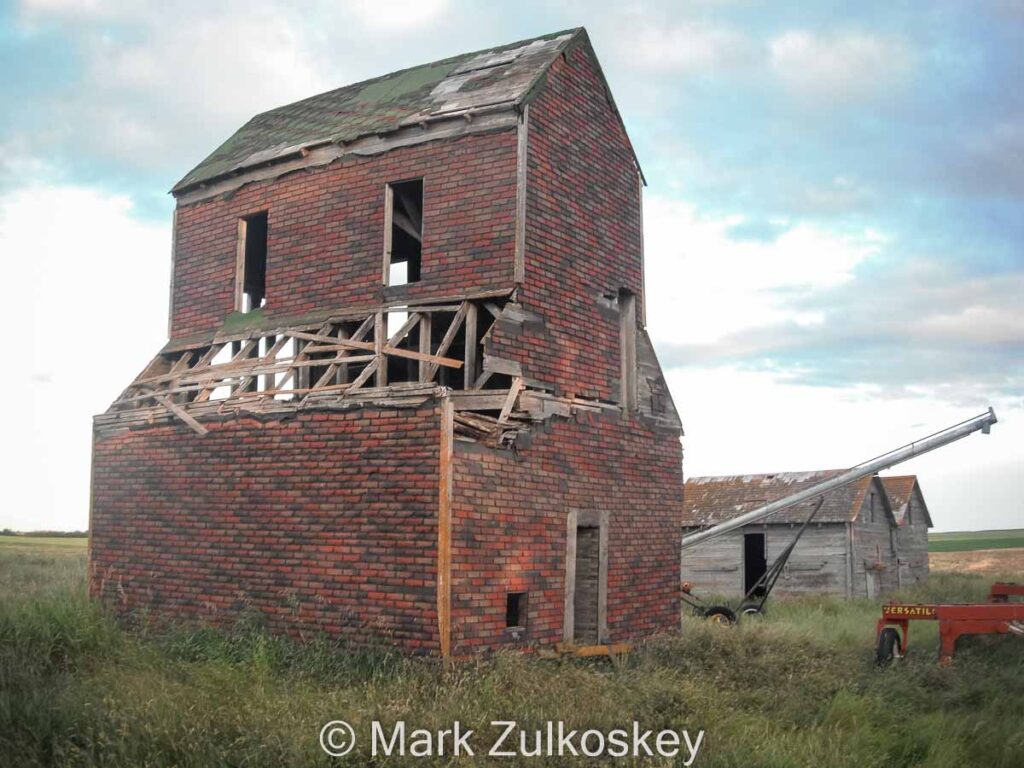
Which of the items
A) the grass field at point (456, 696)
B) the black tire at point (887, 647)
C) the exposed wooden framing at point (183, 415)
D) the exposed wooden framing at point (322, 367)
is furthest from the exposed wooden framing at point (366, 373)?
the black tire at point (887, 647)

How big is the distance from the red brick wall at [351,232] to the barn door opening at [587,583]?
3.46 m

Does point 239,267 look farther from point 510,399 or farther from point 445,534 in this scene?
point 445,534

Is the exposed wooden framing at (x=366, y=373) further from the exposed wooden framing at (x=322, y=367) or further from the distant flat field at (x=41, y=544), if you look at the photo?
the distant flat field at (x=41, y=544)

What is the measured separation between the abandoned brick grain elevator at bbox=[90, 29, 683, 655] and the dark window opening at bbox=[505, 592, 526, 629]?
35mm

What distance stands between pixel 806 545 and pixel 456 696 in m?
18.8

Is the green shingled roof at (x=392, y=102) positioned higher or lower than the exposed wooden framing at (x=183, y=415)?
higher

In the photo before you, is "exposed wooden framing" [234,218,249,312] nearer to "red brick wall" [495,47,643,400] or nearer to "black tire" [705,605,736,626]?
"red brick wall" [495,47,643,400]

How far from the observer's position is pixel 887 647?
1205 cm

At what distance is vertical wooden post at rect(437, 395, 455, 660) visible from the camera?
9594 millimetres

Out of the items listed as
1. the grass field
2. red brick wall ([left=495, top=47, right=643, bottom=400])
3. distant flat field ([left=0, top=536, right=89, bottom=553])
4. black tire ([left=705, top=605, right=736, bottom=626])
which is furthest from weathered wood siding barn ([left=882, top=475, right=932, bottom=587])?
distant flat field ([left=0, top=536, right=89, bottom=553])

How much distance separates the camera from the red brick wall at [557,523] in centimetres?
1003

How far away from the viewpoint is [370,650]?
10.0 meters

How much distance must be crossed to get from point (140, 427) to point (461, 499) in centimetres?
596

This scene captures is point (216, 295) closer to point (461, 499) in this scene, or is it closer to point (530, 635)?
point (461, 499)
